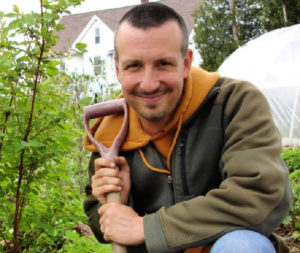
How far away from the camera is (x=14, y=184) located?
2520 millimetres

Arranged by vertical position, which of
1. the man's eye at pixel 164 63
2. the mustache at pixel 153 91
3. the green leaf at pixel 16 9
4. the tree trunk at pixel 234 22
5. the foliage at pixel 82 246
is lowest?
the foliage at pixel 82 246

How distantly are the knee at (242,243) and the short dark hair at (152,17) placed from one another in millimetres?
854

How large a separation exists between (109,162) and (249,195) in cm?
70

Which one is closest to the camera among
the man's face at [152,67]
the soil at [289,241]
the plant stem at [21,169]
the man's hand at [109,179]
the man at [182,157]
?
the man at [182,157]

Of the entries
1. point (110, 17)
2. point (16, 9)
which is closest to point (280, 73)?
point (16, 9)

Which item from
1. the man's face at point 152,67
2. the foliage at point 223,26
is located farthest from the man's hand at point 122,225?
the foliage at point 223,26

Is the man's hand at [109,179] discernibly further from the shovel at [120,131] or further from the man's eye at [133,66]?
the man's eye at [133,66]

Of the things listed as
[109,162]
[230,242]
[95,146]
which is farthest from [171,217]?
[95,146]

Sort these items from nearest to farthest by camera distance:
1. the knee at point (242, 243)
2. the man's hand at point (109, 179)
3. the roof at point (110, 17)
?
the knee at point (242, 243) < the man's hand at point (109, 179) < the roof at point (110, 17)

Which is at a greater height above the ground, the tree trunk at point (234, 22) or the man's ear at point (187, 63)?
the tree trunk at point (234, 22)

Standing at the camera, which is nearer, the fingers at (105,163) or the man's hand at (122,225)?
the man's hand at (122,225)

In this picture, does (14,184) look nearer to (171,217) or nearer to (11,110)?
(11,110)

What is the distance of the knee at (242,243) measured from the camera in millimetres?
1703

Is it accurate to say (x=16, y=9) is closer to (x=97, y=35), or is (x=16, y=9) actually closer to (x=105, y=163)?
(x=105, y=163)
